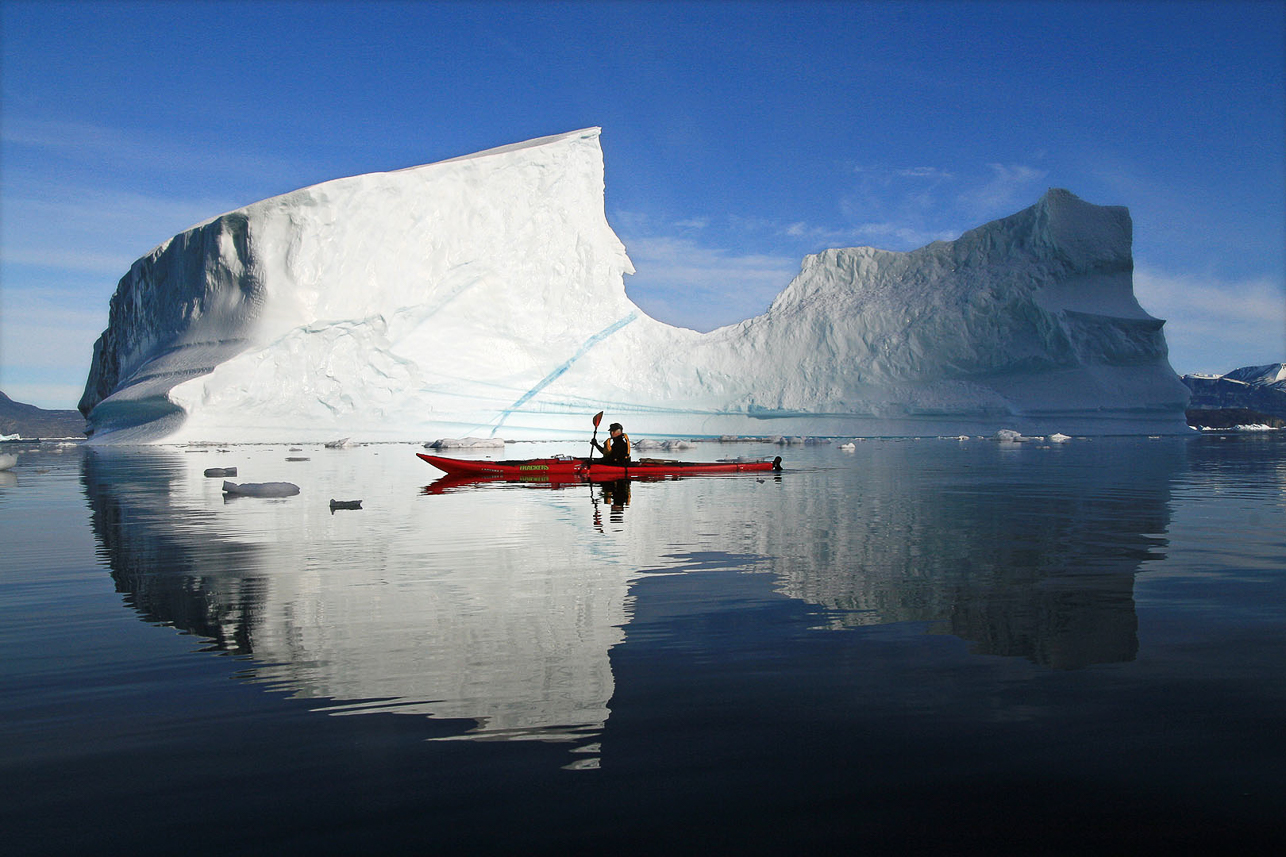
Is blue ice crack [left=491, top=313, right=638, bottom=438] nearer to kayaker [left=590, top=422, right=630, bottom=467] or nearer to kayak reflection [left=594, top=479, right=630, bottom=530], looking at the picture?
kayaker [left=590, top=422, right=630, bottom=467]

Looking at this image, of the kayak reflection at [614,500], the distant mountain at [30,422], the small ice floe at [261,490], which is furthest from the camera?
the distant mountain at [30,422]

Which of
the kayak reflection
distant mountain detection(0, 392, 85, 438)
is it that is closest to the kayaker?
the kayak reflection

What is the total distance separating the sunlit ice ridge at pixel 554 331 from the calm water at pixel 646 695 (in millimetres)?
25451

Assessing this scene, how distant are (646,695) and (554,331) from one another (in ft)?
106

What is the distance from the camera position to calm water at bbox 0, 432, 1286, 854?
2.03 metres

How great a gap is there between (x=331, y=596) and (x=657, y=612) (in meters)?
1.88

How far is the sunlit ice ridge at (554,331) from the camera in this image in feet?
101

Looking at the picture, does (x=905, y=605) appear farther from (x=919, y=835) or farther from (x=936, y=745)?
(x=919, y=835)

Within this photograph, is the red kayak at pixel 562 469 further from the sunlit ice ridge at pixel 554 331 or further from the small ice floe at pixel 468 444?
the sunlit ice ridge at pixel 554 331

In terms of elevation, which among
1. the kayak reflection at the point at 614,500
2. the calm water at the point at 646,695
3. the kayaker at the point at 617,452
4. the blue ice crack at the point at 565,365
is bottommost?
the calm water at the point at 646,695

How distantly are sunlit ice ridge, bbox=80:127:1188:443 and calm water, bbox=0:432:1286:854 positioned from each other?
25.5 metres

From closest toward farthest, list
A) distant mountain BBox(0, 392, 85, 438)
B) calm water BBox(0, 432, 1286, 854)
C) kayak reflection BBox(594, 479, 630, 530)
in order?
calm water BBox(0, 432, 1286, 854)
kayak reflection BBox(594, 479, 630, 530)
distant mountain BBox(0, 392, 85, 438)

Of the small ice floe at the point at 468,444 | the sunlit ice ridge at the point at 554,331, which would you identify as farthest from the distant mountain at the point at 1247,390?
the small ice floe at the point at 468,444

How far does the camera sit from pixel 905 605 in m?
4.38
